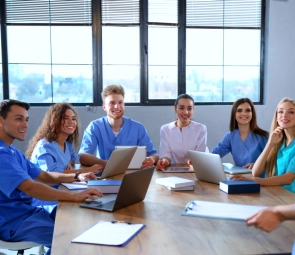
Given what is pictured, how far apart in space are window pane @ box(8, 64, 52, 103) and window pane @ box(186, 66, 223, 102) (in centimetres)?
158

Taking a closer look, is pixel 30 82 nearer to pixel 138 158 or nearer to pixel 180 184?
pixel 138 158

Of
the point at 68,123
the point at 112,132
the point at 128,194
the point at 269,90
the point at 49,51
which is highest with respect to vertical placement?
the point at 49,51

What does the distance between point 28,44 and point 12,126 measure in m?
2.52

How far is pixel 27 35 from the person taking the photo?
4277 millimetres

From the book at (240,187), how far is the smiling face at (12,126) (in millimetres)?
1067

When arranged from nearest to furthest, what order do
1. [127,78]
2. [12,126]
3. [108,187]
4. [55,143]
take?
[108,187] < [12,126] < [55,143] < [127,78]

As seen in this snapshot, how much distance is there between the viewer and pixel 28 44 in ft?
14.1

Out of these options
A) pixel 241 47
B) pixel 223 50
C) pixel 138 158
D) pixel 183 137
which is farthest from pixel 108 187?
pixel 241 47

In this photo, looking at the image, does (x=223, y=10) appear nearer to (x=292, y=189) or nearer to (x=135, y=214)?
(x=292, y=189)

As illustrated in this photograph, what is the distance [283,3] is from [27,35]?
2.84m

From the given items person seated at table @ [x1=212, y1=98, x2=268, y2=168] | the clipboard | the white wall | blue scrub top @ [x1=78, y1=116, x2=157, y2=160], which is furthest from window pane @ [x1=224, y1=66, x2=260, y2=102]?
the clipboard

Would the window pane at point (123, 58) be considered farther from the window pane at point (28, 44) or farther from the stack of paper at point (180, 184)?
the stack of paper at point (180, 184)

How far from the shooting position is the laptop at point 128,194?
1584 mm

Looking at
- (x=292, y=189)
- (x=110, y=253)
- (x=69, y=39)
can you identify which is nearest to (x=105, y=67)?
(x=69, y=39)
